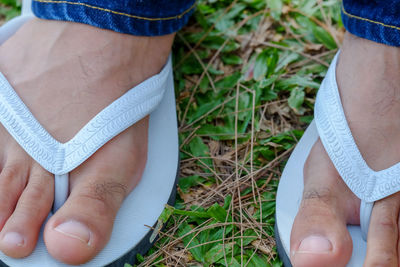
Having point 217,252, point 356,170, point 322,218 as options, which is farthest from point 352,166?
point 217,252

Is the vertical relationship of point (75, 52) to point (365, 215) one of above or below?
above

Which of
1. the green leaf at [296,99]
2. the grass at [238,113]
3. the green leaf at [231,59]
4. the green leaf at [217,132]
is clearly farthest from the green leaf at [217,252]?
the green leaf at [231,59]

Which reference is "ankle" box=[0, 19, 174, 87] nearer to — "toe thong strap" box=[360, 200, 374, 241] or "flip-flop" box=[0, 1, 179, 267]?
"flip-flop" box=[0, 1, 179, 267]

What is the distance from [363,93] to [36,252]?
734 mm

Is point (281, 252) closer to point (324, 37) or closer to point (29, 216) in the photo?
point (29, 216)

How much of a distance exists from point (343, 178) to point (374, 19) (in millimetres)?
329

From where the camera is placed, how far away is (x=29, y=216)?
876 millimetres

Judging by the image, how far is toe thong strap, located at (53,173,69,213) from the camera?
0.94m

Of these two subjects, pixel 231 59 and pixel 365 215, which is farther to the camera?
pixel 231 59

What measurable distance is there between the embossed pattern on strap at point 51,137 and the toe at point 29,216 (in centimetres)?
3

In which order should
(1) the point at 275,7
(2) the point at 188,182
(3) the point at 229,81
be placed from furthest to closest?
(1) the point at 275,7, (3) the point at 229,81, (2) the point at 188,182

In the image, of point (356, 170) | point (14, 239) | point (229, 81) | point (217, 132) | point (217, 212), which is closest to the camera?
point (14, 239)

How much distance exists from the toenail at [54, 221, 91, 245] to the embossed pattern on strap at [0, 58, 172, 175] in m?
0.13

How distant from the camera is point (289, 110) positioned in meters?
1.30
